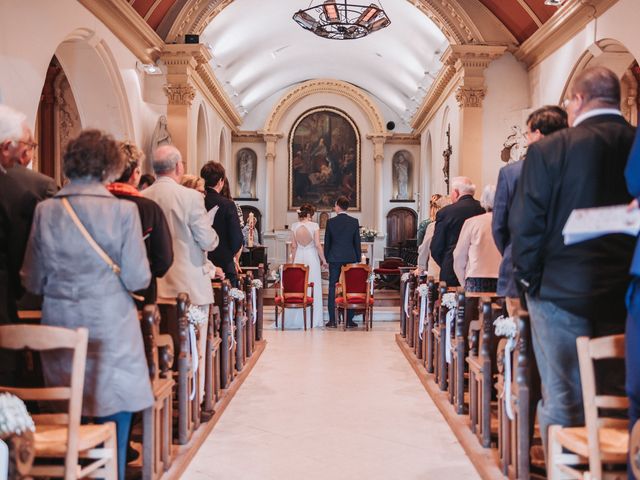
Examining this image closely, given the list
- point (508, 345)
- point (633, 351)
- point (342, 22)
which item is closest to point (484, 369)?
point (508, 345)

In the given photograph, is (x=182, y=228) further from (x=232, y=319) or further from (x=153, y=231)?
(x=232, y=319)

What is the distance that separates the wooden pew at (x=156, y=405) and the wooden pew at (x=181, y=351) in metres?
0.20

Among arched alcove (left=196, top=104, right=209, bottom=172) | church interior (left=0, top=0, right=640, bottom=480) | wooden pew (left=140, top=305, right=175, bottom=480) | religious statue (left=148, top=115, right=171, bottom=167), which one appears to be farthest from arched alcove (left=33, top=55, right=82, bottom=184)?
wooden pew (left=140, top=305, right=175, bottom=480)

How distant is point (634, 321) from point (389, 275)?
41.3 feet

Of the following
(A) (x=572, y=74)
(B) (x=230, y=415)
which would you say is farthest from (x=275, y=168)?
(B) (x=230, y=415)

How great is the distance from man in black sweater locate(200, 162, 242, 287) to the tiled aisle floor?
1272mm

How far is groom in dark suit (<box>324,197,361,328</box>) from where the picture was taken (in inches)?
407

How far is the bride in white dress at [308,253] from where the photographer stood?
1051 centimetres

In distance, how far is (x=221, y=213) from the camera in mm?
6578

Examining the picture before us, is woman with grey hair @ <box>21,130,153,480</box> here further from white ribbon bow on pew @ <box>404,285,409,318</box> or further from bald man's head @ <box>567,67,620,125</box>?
white ribbon bow on pew @ <box>404,285,409,318</box>

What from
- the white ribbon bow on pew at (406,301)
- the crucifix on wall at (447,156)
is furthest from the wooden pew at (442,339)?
the crucifix on wall at (447,156)

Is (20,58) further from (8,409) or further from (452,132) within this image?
(452,132)

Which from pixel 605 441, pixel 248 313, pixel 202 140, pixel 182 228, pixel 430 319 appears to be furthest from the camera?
pixel 202 140

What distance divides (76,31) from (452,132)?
778cm
